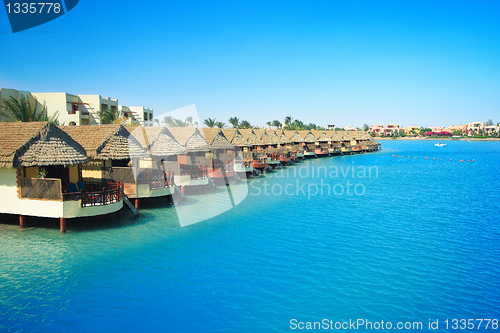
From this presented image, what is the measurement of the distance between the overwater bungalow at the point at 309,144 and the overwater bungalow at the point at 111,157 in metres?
49.6

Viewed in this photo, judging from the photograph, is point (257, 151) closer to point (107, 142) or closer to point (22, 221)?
point (107, 142)

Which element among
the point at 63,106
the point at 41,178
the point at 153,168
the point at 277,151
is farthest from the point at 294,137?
the point at 41,178

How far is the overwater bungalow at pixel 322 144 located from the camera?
231 ft

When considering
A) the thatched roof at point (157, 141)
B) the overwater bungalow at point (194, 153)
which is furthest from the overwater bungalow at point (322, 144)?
the thatched roof at point (157, 141)

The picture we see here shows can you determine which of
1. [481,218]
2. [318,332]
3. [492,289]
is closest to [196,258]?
[318,332]

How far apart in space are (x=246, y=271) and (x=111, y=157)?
1223 cm

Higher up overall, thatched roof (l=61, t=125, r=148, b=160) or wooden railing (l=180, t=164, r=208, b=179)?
thatched roof (l=61, t=125, r=148, b=160)

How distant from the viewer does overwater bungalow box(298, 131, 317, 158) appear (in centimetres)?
6700

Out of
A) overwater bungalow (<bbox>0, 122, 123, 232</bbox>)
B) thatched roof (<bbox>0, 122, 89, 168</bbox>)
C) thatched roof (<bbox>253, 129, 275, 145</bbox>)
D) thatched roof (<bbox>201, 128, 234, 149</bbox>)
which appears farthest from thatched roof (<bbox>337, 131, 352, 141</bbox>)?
thatched roof (<bbox>0, 122, 89, 168</bbox>)

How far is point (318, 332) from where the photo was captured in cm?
926

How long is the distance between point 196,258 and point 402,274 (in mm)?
8836

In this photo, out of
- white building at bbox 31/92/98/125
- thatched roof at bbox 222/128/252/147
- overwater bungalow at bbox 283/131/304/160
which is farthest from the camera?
overwater bungalow at bbox 283/131/304/160

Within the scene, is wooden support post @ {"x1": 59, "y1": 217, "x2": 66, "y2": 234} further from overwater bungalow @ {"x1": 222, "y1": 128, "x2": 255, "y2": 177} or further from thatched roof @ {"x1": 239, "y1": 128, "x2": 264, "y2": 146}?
thatched roof @ {"x1": 239, "y1": 128, "x2": 264, "y2": 146}

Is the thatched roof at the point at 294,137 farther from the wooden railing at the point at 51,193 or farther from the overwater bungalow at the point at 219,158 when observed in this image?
the wooden railing at the point at 51,193
